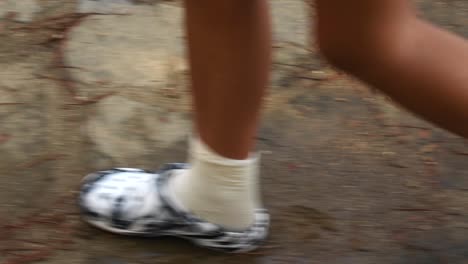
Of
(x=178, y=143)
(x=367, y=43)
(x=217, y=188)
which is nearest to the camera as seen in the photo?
(x=367, y=43)

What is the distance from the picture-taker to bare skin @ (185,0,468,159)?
1.04 m

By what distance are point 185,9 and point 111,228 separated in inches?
18.0

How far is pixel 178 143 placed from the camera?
1.66 meters

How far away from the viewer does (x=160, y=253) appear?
142cm

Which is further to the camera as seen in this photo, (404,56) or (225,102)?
(225,102)

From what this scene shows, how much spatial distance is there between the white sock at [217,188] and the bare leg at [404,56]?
0.95 feet

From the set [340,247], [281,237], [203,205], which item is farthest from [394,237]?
[203,205]

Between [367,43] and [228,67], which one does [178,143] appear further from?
[367,43]

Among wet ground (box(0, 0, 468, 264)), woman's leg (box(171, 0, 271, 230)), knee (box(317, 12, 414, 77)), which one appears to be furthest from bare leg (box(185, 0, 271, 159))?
wet ground (box(0, 0, 468, 264))

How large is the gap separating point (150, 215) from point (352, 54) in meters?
0.51

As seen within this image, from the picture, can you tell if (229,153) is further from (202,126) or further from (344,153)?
(344,153)

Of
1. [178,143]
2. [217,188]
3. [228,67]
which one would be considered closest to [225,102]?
[228,67]

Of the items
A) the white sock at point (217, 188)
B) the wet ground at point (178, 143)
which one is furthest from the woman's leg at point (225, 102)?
the wet ground at point (178, 143)

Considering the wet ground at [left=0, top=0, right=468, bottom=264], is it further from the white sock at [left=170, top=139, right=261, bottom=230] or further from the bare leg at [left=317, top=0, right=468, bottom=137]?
the bare leg at [left=317, top=0, right=468, bottom=137]
